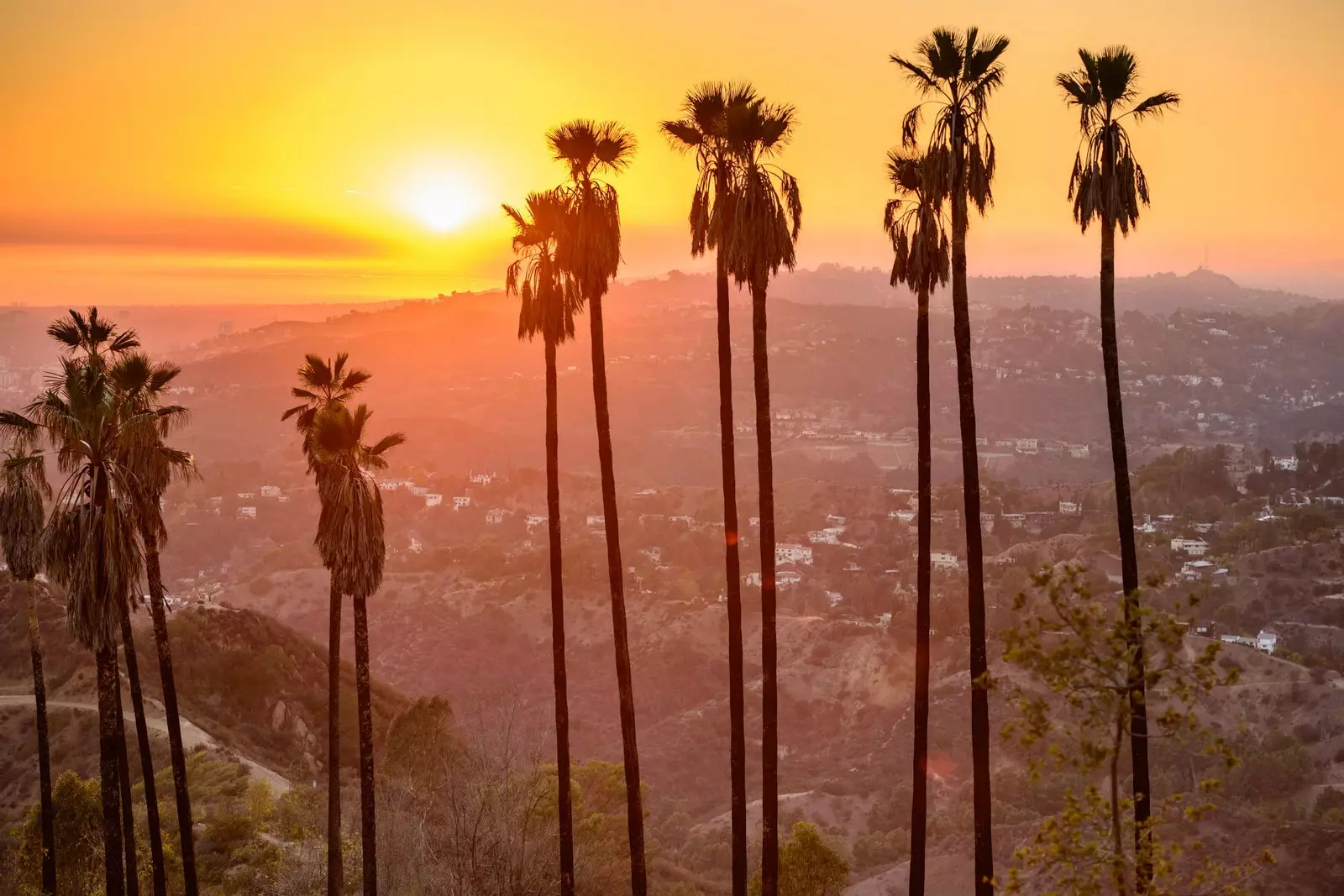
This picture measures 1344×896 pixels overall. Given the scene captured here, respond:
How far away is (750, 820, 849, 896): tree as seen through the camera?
109ft

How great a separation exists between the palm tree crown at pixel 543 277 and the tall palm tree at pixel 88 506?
28.6 ft

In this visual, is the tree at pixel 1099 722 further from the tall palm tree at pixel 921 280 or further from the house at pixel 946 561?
the house at pixel 946 561

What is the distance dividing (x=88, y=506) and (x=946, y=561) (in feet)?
481

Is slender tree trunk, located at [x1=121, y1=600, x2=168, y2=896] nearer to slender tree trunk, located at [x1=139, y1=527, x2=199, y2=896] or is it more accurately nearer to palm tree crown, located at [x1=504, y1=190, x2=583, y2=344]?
slender tree trunk, located at [x1=139, y1=527, x2=199, y2=896]

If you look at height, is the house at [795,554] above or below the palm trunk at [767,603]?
below

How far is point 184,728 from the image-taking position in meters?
50.2

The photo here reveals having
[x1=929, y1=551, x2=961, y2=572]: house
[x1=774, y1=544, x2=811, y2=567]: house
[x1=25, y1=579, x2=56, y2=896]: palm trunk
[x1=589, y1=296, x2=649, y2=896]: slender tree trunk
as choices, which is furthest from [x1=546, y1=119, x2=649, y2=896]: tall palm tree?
[x1=774, y1=544, x2=811, y2=567]: house

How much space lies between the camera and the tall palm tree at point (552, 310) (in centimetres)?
2225

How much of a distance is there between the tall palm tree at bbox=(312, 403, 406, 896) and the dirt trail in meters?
24.3

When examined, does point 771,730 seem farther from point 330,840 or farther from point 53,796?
point 53,796

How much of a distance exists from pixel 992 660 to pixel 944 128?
83261mm

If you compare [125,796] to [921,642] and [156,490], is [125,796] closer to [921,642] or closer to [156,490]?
[156,490]

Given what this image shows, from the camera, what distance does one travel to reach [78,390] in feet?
65.7

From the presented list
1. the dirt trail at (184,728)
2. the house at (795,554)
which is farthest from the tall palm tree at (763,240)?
the house at (795,554)
